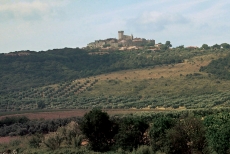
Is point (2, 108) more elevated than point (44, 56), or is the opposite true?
point (44, 56)

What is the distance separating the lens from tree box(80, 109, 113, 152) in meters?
25.7

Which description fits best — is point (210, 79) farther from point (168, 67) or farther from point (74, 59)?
point (74, 59)

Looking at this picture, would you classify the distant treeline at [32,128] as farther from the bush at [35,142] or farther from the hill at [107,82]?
the hill at [107,82]

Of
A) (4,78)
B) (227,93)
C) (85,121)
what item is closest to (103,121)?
(85,121)

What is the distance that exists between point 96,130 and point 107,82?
51.4 metres

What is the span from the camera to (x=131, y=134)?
79.8 feet

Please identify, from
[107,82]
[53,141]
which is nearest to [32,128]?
[53,141]

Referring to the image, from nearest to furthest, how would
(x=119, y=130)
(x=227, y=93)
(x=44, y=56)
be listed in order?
1. (x=119, y=130)
2. (x=227, y=93)
3. (x=44, y=56)

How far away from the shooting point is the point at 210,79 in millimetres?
69250

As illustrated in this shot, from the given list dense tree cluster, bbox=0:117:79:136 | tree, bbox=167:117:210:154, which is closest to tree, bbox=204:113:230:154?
tree, bbox=167:117:210:154

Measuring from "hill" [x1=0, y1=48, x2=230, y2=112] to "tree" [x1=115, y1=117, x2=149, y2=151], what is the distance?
81.5 ft

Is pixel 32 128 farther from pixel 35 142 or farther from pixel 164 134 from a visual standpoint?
pixel 164 134

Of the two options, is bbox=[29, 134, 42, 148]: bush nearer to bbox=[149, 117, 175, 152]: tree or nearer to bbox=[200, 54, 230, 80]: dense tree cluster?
bbox=[149, 117, 175, 152]: tree

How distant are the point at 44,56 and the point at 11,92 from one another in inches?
1271
